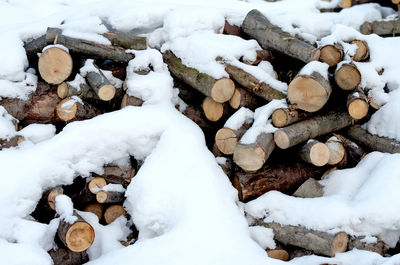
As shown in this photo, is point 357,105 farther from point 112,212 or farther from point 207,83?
point 112,212

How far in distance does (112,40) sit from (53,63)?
764mm

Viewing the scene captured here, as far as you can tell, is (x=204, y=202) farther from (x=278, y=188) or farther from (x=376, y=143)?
(x=376, y=143)

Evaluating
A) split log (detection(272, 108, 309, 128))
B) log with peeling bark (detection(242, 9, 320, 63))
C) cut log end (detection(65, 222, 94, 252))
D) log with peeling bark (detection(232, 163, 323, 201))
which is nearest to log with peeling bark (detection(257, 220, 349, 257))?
log with peeling bark (detection(232, 163, 323, 201))

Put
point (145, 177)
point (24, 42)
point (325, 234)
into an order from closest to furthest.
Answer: point (325, 234), point (145, 177), point (24, 42)

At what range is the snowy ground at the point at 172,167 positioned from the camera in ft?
9.70

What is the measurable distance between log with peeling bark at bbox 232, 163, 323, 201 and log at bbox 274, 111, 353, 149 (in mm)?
302

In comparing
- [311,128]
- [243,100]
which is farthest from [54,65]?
[311,128]

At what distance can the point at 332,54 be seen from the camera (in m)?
4.05

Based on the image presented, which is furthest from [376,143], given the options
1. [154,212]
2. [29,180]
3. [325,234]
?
[29,180]

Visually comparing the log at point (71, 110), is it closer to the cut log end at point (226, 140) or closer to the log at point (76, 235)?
the log at point (76, 235)

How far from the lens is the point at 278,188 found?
12.3ft

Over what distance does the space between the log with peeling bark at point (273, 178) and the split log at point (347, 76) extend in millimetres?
902

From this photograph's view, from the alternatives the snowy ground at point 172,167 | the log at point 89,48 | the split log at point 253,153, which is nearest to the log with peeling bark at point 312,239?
the snowy ground at point 172,167

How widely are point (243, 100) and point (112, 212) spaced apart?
5.93ft
